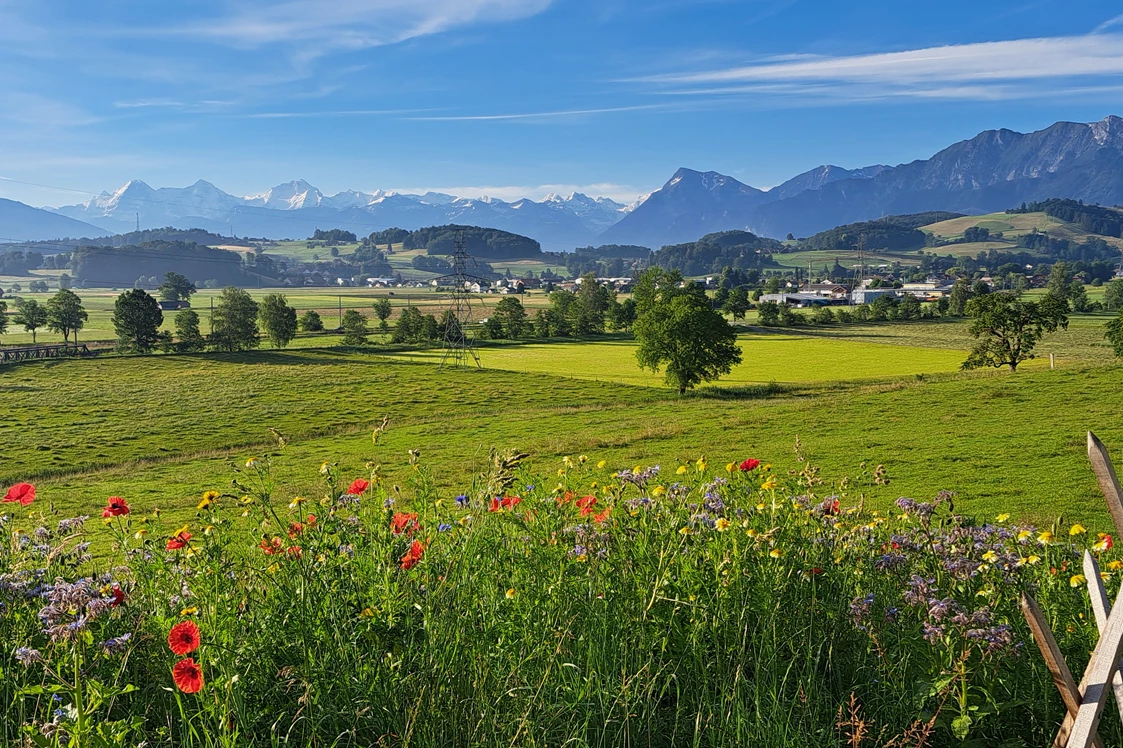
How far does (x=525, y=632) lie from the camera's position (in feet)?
13.4

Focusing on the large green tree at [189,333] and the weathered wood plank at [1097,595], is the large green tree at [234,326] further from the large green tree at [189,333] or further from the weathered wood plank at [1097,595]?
the weathered wood plank at [1097,595]

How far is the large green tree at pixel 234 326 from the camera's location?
280ft

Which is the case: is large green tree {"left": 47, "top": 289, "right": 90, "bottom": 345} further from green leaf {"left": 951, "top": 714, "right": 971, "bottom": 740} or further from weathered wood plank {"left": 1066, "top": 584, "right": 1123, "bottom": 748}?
weathered wood plank {"left": 1066, "top": 584, "right": 1123, "bottom": 748}

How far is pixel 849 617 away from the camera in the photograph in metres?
4.57

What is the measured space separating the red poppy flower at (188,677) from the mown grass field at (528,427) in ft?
13.4

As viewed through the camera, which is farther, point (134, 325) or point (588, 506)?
point (134, 325)

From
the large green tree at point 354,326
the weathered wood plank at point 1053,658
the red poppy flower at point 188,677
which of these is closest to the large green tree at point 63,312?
the large green tree at point 354,326

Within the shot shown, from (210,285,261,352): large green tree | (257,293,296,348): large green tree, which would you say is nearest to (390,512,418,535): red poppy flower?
A: (210,285,261,352): large green tree

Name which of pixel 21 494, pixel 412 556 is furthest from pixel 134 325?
pixel 412 556

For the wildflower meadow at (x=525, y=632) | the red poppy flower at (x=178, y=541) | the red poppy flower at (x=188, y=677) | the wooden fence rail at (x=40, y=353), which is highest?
the red poppy flower at (x=178, y=541)

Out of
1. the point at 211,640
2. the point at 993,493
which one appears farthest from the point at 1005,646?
the point at 993,493

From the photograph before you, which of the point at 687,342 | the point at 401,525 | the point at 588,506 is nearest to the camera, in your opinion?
the point at 401,525

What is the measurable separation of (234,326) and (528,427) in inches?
2357

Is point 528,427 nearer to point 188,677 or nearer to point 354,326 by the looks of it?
point 188,677
